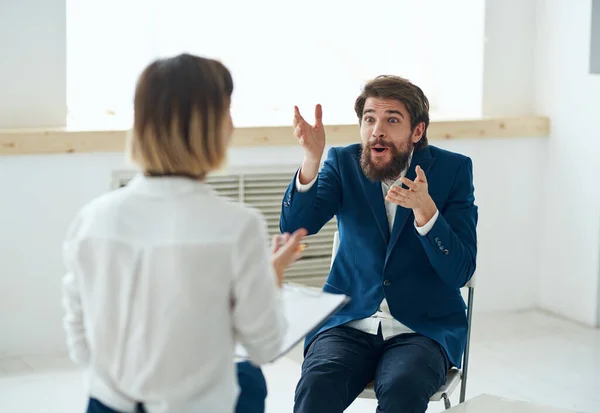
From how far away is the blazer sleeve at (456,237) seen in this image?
2459mm

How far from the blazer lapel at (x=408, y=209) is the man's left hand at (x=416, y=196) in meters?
0.16

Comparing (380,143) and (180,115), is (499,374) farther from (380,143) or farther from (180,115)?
(180,115)

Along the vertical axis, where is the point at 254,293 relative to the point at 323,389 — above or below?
above

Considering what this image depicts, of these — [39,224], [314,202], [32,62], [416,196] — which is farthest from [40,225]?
[416,196]

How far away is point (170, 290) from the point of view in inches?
61.5

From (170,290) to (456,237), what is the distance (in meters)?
1.13

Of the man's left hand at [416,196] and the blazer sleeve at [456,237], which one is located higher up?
the man's left hand at [416,196]

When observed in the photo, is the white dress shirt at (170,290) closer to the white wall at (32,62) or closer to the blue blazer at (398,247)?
the blue blazer at (398,247)

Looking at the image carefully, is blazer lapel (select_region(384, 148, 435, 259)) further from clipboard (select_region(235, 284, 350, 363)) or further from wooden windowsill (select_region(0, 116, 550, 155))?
wooden windowsill (select_region(0, 116, 550, 155))

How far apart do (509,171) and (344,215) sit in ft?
6.77

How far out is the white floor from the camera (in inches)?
136

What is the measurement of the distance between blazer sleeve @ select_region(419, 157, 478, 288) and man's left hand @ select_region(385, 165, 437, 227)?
5cm

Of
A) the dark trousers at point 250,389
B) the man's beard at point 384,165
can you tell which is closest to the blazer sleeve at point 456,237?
the man's beard at point 384,165

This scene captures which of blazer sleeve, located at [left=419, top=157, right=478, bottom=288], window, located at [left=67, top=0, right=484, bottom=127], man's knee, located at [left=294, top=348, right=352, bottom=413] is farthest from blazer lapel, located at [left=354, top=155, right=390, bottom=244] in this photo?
window, located at [left=67, top=0, right=484, bottom=127]
